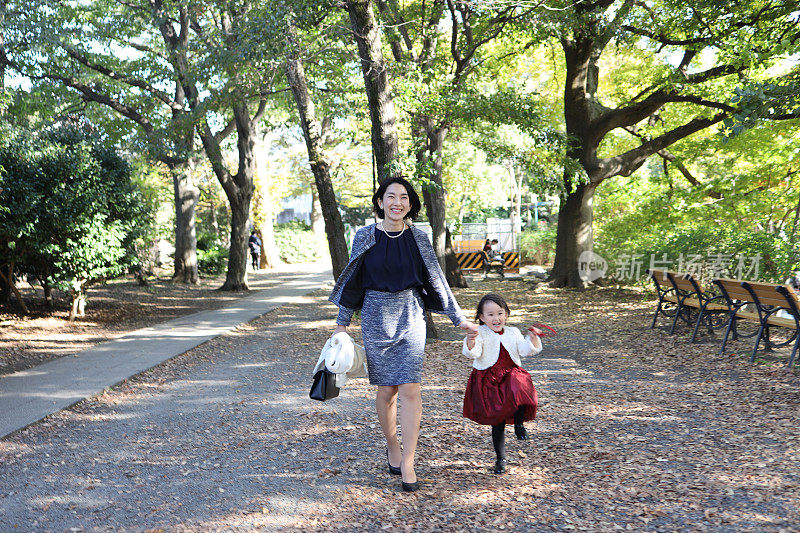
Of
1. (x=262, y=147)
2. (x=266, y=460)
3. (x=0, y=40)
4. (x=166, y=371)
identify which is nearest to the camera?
(x=266, y=460)

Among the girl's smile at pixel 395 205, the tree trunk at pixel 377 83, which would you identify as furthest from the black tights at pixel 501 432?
the tree trunk at pixel 377 83

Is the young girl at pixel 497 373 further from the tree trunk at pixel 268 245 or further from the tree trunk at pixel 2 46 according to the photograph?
the tree trunk at pixel 268 245

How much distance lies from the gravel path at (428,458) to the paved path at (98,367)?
0.95ft

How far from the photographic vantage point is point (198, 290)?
20734 mm

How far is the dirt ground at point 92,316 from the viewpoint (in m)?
10.1

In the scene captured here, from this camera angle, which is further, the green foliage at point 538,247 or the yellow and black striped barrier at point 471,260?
the green foliage at point 538,247

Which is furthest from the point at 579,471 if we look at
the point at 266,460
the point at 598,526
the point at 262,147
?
the point at 262,147

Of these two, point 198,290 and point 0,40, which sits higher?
point 0,40

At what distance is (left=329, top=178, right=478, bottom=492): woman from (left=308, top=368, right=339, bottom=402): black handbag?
0.76 feet

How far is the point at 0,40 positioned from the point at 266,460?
14429 mm

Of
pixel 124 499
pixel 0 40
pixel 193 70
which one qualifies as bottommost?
pixel 124 499

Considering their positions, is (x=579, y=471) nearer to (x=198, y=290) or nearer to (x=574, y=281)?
(x=574, y=281)

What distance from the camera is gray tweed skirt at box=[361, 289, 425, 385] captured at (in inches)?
159

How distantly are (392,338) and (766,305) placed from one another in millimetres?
5603
